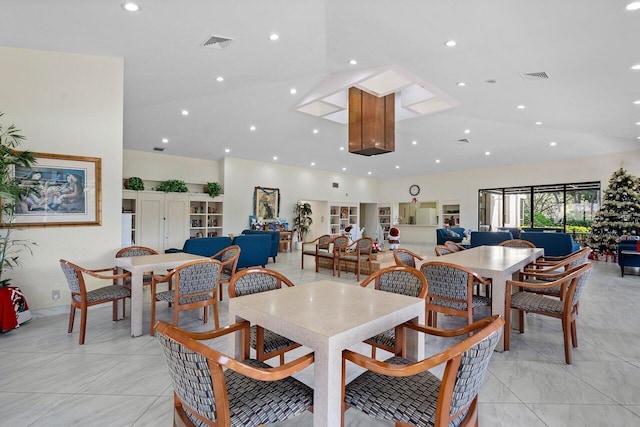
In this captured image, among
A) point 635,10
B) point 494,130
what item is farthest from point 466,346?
point 494,130

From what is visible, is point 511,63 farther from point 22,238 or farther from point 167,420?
point 22,238

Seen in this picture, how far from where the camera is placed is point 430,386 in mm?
1471

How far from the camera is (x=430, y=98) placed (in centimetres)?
663

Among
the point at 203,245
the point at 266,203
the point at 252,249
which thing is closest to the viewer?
the point at 203,245

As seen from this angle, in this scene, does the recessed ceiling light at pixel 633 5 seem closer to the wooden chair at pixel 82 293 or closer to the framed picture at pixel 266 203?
the wooden chair at pixel 82 293

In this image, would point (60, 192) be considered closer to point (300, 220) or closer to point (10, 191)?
point (10, 191)

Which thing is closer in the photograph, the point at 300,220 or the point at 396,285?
the point at 396,285

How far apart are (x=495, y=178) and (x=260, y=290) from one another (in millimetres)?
11990

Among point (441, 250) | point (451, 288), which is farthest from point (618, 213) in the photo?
point (451, 288)

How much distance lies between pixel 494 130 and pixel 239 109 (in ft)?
22.2

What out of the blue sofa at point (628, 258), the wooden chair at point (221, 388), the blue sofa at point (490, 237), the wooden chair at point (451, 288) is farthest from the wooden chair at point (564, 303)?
the blue sofa at point (490, 237)

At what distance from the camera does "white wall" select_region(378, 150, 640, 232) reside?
9.62 metres

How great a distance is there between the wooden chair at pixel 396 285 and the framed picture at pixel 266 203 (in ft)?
28.4

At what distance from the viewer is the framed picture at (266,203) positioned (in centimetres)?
1074
